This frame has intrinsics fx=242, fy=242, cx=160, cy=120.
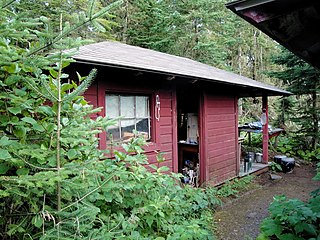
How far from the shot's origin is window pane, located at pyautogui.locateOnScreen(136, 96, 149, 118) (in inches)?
165

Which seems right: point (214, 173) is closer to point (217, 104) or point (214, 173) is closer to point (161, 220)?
point (217, 104)

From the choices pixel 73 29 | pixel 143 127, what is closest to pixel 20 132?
pixel 73 29

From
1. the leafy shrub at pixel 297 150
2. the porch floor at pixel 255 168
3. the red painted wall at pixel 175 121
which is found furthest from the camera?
the leafy shrub at pixel 297 150

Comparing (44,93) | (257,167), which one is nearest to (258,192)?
(257,167)

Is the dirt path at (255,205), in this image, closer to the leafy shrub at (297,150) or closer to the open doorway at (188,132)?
the open doorway at (188,132)

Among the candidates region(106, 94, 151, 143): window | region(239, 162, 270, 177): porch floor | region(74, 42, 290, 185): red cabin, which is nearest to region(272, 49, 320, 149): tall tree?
region(74, 42, 290, 185): red cabin

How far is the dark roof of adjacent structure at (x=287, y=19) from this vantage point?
1.67 metres

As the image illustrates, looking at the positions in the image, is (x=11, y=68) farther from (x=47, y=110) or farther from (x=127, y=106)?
(x=127, y=106)

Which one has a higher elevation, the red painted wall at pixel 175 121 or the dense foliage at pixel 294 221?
the red painted wall at pixel 175 121

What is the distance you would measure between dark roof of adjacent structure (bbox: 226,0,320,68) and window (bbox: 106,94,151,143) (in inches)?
92.1

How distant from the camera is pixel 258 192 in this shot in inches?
234

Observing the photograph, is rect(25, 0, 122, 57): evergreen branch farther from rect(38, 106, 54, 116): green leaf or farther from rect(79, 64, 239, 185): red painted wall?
rect(79, 64, 239, 185): red painted wall

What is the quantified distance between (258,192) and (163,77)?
12.6ft

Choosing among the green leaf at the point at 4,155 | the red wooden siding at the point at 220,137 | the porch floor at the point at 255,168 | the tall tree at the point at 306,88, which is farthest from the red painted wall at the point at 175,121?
the tall tree at the point at 306,88
